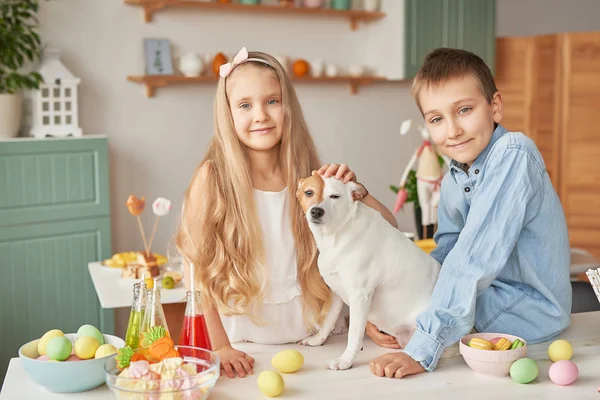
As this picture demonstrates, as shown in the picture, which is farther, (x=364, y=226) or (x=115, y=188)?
(x=115, y=188)

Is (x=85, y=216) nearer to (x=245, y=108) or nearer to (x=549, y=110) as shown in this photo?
(x=245, y=108)

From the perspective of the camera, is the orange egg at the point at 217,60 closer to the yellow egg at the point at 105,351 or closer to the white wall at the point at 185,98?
the white wall at the point at 185,98

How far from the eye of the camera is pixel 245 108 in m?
1.74

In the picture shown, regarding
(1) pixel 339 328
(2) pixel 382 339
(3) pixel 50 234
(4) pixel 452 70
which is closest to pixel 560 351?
(2) pixel 382 339

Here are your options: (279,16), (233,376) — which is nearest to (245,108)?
(233,376)

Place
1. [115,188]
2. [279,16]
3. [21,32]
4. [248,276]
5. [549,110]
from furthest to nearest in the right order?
[549,110] → [279,16] → [115,188] → [21,32] → [248,276]

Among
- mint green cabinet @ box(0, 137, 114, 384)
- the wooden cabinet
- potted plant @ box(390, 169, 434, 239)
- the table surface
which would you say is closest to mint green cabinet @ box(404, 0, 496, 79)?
the wooden cabinet

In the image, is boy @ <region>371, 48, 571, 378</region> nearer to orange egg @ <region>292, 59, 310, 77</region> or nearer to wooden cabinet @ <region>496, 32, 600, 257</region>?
orange egg @ <region>292, 59, 310, 77</region>

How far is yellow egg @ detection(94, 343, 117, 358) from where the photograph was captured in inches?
54.0

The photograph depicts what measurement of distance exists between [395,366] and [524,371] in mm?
240

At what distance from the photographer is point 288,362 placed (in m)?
1.47

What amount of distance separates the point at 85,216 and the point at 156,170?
59 centimetres

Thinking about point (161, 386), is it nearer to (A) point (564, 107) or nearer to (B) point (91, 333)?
(B) point (91, 333)

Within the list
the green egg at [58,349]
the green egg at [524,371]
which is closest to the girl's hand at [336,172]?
the green egg at [524,371]
